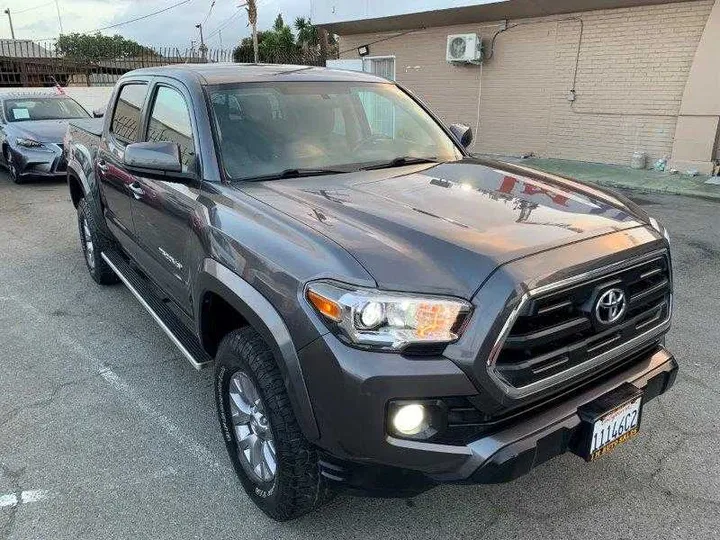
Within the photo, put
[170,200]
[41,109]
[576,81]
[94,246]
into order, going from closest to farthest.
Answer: [170,200], [94,246], [41,109], [576,81]

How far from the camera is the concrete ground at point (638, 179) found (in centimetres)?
915

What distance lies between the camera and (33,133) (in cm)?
1024

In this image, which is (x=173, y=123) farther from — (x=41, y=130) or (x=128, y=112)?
(x=41, y=130)

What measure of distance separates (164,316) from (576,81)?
10.6 metres

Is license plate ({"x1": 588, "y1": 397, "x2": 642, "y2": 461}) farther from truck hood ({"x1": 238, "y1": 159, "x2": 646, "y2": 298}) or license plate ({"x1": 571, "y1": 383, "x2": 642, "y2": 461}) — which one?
truck hood ({"x1": 238, "y1": 159, "x2": 646, "y2": 298})

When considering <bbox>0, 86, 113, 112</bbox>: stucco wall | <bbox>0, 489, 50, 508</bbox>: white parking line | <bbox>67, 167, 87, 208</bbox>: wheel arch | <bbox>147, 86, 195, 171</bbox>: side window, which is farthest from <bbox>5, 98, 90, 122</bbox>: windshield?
<bbox>0, 489, 50, 508</bbox>: white parking line

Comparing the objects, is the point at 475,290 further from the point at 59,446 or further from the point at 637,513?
the point at 59,446

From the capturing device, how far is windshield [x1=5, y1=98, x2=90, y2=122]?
11.1 metres

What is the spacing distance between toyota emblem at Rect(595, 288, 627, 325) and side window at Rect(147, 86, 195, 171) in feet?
6.71

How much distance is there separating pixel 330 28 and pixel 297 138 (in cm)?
1426

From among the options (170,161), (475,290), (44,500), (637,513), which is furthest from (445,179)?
(44,500)

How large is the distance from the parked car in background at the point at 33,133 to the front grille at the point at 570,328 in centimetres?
1007

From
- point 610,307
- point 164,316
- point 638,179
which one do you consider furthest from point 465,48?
point 610,307

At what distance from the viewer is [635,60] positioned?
10.8 metres
